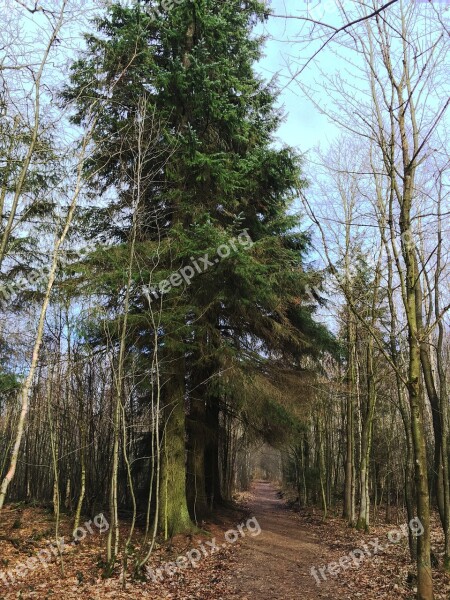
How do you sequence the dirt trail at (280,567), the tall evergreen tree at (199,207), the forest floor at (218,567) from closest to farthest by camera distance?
1. the forest floor at (218,567)
2. the dirt trail at (280,567)
3. the tall evergreen tree at (199,207)

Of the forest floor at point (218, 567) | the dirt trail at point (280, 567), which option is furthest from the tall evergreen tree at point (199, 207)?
the dirt trail at point (280, 567)

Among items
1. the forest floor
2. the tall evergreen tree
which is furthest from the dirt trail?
the tall evergreen tree

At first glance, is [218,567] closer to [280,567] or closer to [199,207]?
[280,567]

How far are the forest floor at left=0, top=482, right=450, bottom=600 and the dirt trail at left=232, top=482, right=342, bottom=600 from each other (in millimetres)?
16

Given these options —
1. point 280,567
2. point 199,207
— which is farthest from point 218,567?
point 199,207

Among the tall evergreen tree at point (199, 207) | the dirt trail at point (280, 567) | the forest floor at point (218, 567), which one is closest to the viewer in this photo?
the forest floor at point (218, 567)

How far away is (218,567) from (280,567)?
4.12ft

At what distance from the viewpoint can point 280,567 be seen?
27.7 ft

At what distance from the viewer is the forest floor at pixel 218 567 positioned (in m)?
6.47

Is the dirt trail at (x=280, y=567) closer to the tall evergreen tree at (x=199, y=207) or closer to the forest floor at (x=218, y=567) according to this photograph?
the forest floor at (x=218, y=567)

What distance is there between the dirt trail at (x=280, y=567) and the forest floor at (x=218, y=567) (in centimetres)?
2

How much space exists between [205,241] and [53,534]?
7034mm

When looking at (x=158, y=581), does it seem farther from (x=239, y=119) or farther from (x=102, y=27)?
(x=102, y=27)

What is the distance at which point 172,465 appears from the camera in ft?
32.9
